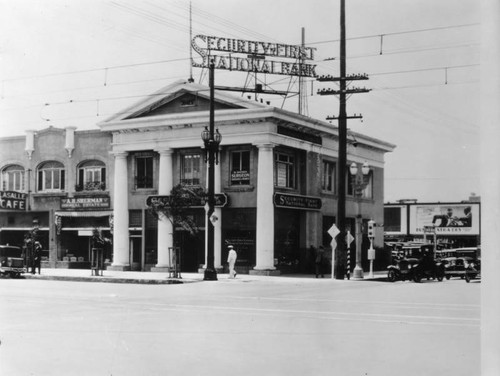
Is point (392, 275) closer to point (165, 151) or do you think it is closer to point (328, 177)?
point (328, 177)

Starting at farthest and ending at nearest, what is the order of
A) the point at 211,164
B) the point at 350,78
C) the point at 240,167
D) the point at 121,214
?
the point at 121,214 < the point at 240,167 < the point at 350,78 < the point at 211,164

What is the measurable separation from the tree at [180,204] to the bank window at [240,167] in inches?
98.1

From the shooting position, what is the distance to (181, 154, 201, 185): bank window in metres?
37.0

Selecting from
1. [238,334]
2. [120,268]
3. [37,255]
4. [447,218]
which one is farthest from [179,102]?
[238,334]

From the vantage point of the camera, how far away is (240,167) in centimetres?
3594

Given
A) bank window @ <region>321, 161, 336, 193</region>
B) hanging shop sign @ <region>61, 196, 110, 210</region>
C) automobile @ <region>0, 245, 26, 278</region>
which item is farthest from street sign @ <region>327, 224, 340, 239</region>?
hanging shop sign @ <region>61, 196, 110, 210</region>

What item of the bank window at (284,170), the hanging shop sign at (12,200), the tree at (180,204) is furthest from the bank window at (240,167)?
the hanging shop sign at (12,200)

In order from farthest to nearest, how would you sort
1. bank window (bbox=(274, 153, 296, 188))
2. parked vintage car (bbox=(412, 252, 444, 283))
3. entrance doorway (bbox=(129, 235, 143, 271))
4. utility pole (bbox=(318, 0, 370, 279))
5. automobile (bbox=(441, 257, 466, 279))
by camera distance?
1. entrance doorway (bbox=(129, 235, 143, 271))
2. bank window (bbox=(274, 153, 296, 188))
3. automobile (bbox=(441, 257, 466, 279))
4. parked vintage car (bbox=(412, 252, 444, 283))
5. utility pole (bbox=(318, 0, 370, 279))

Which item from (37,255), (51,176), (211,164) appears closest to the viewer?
(211,164)

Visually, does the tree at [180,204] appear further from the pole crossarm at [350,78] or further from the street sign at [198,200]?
the pole crossarm at [350,78]

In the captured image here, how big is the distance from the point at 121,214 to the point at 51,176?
5959mm

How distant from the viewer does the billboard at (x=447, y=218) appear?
159 feet

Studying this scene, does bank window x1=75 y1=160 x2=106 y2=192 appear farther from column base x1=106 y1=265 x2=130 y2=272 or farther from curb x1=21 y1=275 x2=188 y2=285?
curb x1=21 y1=275 x2=188 y2=285

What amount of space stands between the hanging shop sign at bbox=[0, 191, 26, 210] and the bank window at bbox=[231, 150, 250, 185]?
13354 millimetres
